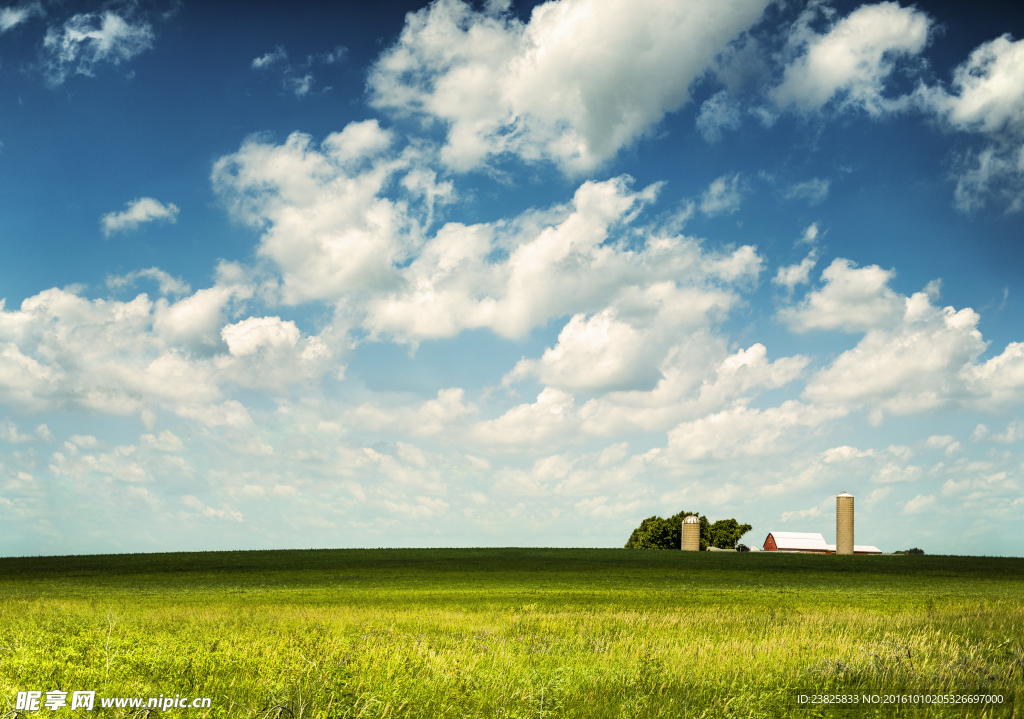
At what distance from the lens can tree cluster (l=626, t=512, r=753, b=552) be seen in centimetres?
10250

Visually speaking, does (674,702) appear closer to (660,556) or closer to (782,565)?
(782,565)

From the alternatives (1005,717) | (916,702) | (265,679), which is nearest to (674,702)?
(916,702)

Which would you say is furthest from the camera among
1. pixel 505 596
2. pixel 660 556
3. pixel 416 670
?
pixel 660 556

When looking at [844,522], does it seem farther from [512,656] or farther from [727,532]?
[512,656]

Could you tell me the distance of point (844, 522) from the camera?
77.7m

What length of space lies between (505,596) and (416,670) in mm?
21633

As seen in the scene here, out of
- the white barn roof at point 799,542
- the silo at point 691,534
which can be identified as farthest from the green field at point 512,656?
the white barn roof at point 799,542

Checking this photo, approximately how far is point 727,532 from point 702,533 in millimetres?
3759

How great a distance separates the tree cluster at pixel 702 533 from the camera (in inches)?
4035

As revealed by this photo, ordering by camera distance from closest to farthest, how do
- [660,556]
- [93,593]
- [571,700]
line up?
[571,700] < [93,593] < [660,556]

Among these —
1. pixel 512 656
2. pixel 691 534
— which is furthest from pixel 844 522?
pixel 512 656

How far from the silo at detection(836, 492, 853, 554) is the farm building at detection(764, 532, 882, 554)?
33961mm

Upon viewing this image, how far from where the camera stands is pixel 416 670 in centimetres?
1043

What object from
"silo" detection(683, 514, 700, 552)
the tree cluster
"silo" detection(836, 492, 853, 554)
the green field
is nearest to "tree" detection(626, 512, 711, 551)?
the tree cluster
